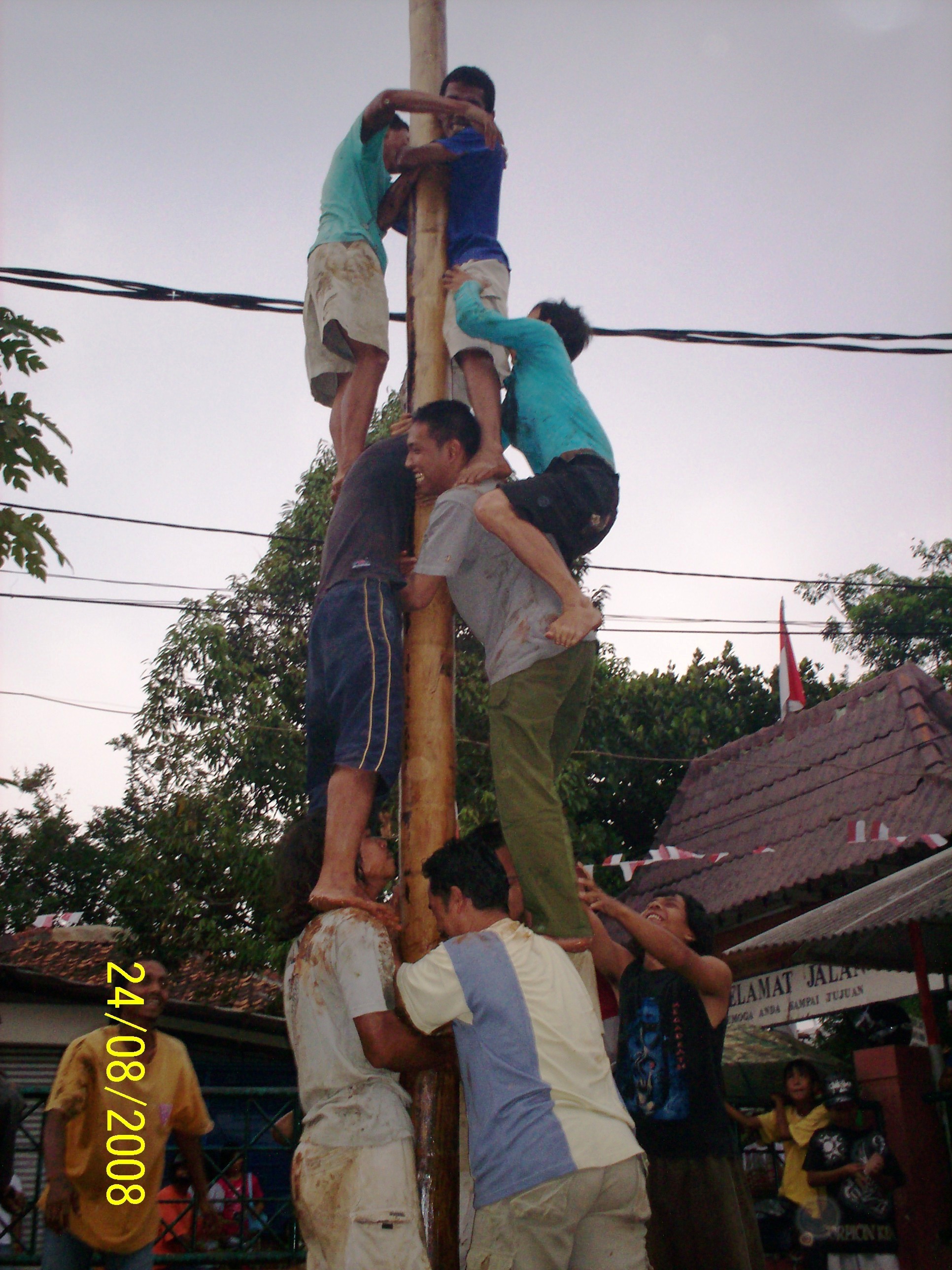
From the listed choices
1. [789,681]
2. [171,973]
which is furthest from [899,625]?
[171,973]

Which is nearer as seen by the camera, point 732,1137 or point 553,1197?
point 553,1197

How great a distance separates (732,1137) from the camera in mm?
4223

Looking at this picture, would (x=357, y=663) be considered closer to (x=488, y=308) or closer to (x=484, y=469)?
(x=484, y=469)

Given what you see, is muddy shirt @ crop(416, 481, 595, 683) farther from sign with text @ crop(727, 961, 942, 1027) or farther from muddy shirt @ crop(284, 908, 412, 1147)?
sign with text @ crop(727, 961, 942, 1027)

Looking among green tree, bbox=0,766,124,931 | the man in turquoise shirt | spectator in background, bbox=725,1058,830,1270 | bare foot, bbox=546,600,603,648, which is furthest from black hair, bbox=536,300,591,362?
green tree, bbox=0,766,124,931

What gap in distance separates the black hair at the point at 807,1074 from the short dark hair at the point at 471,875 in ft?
16.7

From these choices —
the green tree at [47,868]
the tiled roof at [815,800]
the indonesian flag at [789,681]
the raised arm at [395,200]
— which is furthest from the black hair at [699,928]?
the green tree at [47,868]

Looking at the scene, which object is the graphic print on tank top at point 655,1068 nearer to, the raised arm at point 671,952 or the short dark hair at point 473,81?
the raised arm at point 671,952

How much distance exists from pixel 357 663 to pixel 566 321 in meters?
1.93

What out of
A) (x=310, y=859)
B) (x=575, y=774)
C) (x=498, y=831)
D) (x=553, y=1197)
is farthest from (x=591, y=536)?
(x=575, y=774)

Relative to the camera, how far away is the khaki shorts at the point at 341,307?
4703 millimetres

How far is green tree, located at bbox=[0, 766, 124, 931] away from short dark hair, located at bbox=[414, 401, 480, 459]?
70.6ft

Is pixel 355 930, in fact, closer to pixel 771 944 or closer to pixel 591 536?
pixel 591 536

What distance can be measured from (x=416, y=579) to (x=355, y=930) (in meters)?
1.36
